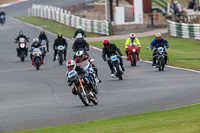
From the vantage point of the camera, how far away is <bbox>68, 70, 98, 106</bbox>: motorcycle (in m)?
15.7

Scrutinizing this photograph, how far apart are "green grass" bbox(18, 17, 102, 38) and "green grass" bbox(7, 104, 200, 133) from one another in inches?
1350

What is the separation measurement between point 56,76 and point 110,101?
8.95 meters

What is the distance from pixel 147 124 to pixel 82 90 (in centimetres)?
441

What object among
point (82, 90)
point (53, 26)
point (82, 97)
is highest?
point (53, 26)

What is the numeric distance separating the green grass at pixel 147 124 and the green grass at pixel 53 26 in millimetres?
34289

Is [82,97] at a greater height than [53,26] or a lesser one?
lesser

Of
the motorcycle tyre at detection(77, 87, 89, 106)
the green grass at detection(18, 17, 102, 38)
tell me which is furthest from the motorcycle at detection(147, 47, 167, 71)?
the green grass at detection(18, 17, 102, 38)

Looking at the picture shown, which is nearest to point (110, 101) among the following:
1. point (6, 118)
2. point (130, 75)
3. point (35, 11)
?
point (6, 118)

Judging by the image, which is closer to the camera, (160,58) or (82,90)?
(82,90)

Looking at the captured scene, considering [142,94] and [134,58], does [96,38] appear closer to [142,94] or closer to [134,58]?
[134,58]

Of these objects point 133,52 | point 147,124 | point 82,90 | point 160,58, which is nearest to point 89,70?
point 82,90

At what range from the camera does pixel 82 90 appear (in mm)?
15992

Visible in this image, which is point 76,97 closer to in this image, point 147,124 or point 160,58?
point 160,58

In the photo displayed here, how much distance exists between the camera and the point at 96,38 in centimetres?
4494
